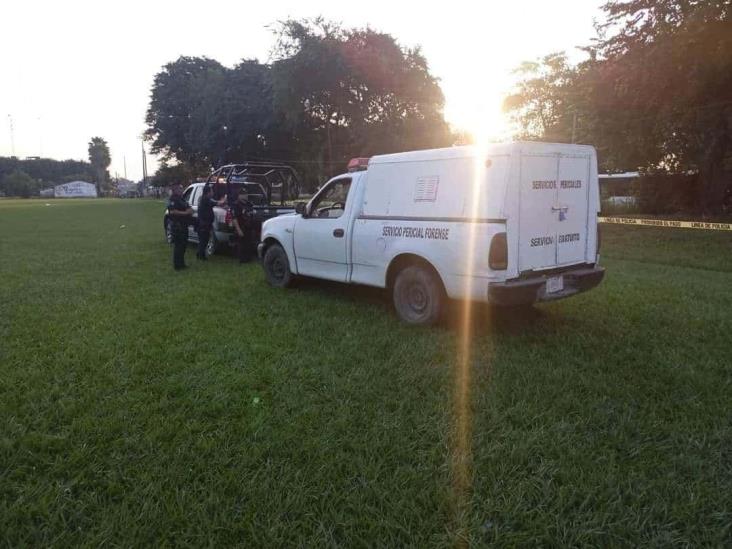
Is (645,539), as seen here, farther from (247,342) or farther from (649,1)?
(649,1)

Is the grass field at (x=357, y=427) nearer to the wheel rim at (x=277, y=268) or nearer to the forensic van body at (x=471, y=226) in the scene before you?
the forensic van body at (x=471, y=226)

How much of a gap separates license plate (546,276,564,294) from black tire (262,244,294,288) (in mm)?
3938

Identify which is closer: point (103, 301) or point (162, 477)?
point (162, 477)

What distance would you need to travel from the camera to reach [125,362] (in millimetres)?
4656

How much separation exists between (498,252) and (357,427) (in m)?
2.29

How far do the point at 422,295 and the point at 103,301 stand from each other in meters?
4.31

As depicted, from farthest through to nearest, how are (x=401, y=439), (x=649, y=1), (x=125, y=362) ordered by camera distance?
(x=649, y=1), (x=125, y=362), (x=401, y=439)

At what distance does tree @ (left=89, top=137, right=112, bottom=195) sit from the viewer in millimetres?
131125

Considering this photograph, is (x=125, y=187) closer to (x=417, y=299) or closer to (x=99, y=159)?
(x=99, y=159)

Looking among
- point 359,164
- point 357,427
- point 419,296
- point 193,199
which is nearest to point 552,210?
point 419,296

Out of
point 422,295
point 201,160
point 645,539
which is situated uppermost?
point 201,160

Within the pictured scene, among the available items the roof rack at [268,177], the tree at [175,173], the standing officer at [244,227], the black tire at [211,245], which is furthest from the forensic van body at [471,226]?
the tree at [175,173]

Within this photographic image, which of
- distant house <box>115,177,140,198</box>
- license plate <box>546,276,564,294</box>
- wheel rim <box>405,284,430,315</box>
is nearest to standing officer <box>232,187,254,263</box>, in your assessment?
wheel rim <box>405,284,430,315</box>

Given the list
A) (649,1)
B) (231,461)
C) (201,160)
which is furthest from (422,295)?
(201,160)
